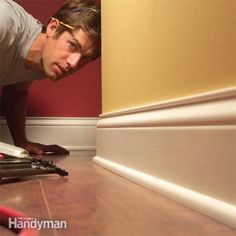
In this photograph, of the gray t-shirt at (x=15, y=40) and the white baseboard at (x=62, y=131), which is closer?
the gray t-shirt at (x=15, y=40)

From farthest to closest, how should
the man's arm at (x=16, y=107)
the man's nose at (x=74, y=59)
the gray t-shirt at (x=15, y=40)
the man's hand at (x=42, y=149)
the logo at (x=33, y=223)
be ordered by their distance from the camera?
1. the man's arm at (x=16, y=107)
2. the man's hand at (x=42, y=149)
3. the man's nose at (x=74, y=59)
4. the gray t-shirt at (x=15, y=40)
5. the logo at (x=33, y=223)

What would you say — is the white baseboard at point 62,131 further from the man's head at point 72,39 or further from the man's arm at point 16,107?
the man's head at point 72,39

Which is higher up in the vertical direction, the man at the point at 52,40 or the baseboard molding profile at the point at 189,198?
the man at the point at 52,40

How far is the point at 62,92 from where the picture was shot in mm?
2023

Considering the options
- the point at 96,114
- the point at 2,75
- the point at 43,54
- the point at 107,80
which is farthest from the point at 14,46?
the point at 96,114

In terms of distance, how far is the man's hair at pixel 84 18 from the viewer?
1357 millimetres

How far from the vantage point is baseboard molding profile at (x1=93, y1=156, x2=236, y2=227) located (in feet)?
1.31

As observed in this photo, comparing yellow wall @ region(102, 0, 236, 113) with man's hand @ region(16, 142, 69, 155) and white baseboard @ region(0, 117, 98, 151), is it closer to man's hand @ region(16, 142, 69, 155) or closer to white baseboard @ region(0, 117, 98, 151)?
man's hand @ region(16, 142, 69, 155)

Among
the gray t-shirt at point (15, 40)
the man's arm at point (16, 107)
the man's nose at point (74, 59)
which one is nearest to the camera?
the gray t-shirt at point (15, 40)

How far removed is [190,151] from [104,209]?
A: 0.13 metres

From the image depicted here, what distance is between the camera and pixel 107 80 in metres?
1.07

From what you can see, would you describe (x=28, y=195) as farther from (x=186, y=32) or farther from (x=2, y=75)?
(x=2, y=75)

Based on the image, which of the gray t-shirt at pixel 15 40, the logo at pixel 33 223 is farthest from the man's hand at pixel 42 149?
the logo at pixel 33 223

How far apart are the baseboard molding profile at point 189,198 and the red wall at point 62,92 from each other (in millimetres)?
1306
